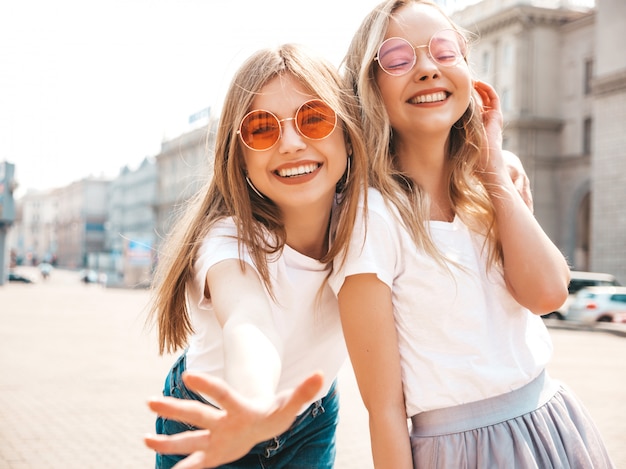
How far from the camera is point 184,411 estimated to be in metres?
1.29

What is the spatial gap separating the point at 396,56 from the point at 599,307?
20715 millimetres

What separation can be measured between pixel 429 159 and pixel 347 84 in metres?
0.35

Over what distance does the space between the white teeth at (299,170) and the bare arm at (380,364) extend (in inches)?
13.0

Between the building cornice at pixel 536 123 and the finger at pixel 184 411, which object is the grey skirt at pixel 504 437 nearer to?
the finger at pixel 184 411

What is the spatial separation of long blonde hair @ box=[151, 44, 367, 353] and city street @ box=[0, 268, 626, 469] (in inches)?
17.1

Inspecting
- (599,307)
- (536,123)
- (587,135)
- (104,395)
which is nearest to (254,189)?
(104,395)

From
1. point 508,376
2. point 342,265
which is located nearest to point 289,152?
point 342,265

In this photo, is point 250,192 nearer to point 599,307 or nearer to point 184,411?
point 184,411

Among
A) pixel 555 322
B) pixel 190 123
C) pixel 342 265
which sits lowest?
pixel 555 322

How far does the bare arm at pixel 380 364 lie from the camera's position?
193cm

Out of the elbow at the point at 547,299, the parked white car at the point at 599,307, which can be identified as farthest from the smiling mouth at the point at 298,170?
the parked white car at the point at 599,307

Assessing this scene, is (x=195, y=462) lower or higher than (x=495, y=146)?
lower

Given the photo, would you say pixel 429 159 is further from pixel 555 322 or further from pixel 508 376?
pixel 555 322

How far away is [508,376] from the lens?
6.49ft
